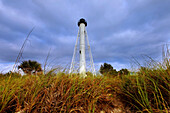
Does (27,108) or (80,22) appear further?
(80,22)

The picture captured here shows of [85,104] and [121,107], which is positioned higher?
[85,104]

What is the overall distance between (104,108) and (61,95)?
1.08m

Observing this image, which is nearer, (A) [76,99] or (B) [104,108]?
(A) [76,99]

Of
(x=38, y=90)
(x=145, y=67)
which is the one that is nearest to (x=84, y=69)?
(x=38, y=90)

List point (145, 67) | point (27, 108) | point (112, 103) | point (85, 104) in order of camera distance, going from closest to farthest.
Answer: point (27, 108), point (85, 104), point (112, 103), point (145, 67)

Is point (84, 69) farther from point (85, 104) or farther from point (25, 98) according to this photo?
point (25, 98)

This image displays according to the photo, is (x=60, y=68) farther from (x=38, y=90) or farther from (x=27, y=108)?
(x=27, y=108)

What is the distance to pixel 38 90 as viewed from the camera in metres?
1.82

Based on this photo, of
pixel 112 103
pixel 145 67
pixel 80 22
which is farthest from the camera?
pixel 80 22

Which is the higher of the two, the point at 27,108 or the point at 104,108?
the point at 27,108

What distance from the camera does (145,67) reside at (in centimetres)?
286

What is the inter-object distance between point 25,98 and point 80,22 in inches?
474

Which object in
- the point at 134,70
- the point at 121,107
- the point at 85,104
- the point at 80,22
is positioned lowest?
the point at 121,107

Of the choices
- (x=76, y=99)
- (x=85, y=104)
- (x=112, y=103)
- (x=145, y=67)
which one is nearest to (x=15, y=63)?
(x=76, y=99)
